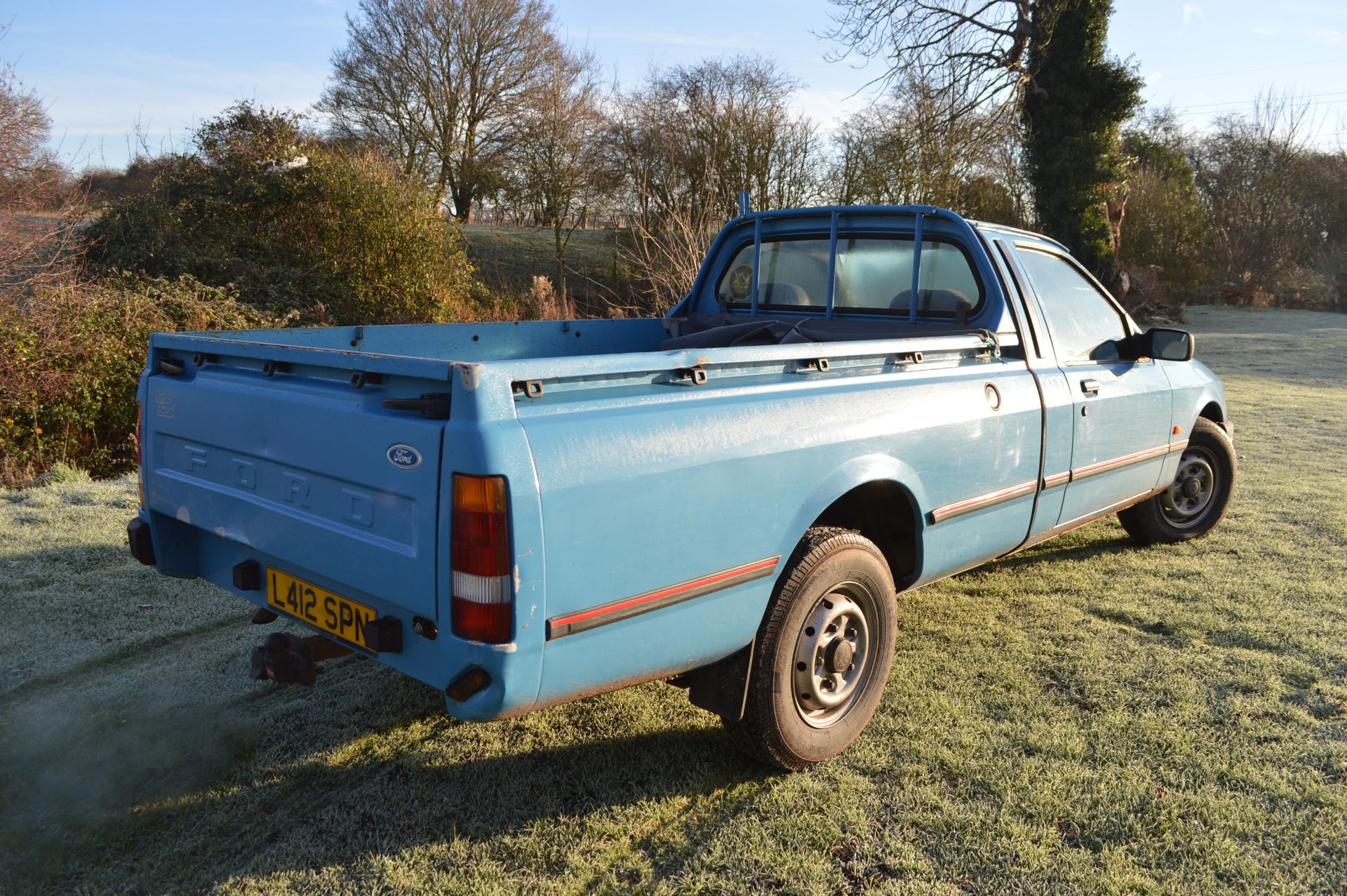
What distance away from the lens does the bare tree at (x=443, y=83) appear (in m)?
24.3

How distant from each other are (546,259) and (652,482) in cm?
2344

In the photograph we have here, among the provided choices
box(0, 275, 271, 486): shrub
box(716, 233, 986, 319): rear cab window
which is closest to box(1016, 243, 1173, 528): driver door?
box(716, 233, 986, 319): rear cab window

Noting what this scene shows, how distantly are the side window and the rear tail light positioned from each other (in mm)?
3106

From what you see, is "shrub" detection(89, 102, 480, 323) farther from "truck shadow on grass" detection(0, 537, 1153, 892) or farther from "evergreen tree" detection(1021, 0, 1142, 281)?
"evergreen tree" detection(1021, 0, 1142, 281)

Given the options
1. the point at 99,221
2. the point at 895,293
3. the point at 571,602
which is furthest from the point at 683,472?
the point at 99,221

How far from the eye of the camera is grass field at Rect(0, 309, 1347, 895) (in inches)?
96.4

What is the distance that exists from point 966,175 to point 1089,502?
50.6 feet

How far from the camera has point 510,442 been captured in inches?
79.4

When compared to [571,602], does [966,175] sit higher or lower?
higher

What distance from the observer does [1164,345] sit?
4484 millimetres

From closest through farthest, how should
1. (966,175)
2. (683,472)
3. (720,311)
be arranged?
(683,472) → (720,311) → (966,175)

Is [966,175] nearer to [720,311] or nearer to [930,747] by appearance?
[720,311]

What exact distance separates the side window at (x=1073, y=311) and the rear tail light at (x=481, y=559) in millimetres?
3106

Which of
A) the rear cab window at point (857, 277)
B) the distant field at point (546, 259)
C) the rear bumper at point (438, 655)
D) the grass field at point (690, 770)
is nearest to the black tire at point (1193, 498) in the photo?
the grass field at point (690, 770)
